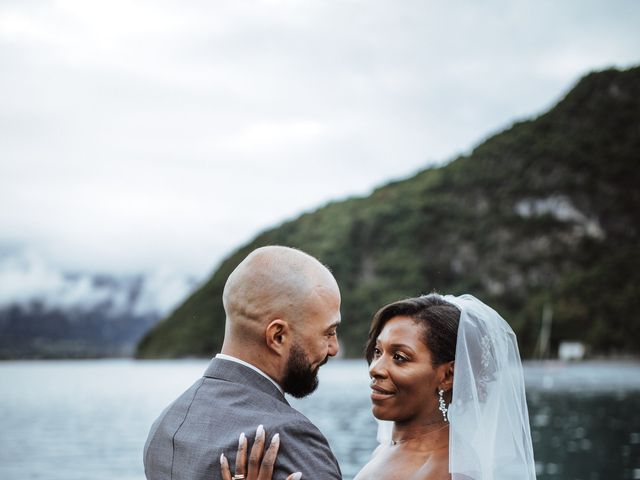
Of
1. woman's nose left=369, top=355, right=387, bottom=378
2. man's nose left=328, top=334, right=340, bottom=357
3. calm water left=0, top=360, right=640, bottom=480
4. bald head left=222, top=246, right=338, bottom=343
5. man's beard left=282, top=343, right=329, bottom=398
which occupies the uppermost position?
bald head left=222, top=246, right=338, bottom=343

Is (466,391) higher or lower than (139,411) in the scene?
higher

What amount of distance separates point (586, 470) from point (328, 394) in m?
55.7

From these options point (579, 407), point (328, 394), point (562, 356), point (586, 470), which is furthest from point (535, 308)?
point (586, 470)

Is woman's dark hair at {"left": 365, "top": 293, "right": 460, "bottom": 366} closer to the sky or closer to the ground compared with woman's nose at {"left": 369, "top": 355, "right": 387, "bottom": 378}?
closer to the sky

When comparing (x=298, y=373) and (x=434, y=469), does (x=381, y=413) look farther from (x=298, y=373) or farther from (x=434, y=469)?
(x=298, y=373)

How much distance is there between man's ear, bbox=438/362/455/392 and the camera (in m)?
4.35

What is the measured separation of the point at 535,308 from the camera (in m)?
166

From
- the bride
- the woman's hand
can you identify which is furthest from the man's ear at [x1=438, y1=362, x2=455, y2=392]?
the woman's hand

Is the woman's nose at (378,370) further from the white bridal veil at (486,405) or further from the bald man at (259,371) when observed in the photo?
the bald man at (259,371)

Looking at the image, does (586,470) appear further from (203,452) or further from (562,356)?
(562,356)

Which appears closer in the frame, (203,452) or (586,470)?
(203,452)

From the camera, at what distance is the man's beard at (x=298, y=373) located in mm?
3041

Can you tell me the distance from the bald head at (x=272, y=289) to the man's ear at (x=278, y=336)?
2cm

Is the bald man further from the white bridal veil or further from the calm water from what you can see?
the calm water
